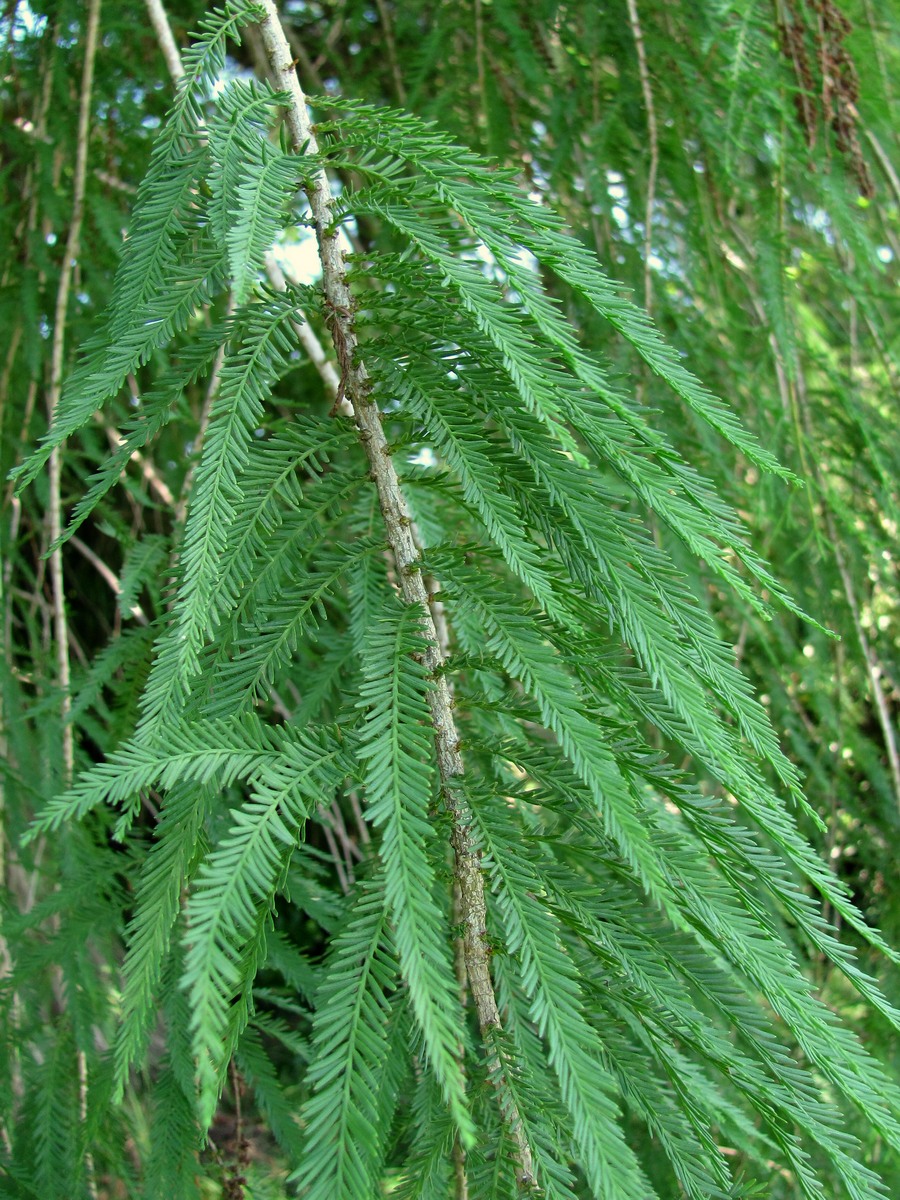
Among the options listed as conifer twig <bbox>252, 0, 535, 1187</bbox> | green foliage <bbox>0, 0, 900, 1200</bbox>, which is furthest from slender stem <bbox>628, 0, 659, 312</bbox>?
conifer twig <bbox>252, 0, 535, 1187</bbox>

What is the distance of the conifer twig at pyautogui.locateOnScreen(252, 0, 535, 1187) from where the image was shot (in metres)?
0.64

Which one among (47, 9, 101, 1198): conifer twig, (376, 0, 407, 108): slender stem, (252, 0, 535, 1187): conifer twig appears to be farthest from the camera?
(376, 0, 407, 108): slender stem

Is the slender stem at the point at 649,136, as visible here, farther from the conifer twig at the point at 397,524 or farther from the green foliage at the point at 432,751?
the conifer twig at the point at 397,524

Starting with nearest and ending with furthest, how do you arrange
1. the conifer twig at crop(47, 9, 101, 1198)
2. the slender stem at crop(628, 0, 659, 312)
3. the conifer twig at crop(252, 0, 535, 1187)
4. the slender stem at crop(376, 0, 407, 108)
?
the conifer twig at crop(252, 0, 535, 1187), the conifer twig at crop(47, 9, 101, 1198), the slender stem at crop(628, 0, 659, 312), the slender stem at crop(376, 0, 407, 108)

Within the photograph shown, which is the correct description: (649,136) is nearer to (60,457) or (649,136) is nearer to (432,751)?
(60,457)

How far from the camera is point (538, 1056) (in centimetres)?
63

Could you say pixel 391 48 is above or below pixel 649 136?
above

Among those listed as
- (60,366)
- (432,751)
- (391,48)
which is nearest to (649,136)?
(391,48)

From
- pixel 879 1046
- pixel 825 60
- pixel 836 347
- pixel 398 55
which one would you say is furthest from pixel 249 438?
pixel 836 347

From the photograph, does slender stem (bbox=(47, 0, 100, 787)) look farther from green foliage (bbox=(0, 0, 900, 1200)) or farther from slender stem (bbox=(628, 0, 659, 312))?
slender stem (bbox=(628, 0, 659, 312))

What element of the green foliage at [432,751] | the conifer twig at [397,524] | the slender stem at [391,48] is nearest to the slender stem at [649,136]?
the green foliage at [432,751]

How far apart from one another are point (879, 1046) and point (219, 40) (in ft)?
4.62

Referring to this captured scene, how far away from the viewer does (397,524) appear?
2.23 ft

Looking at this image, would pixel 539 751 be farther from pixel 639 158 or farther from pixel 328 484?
pixel 639 158
